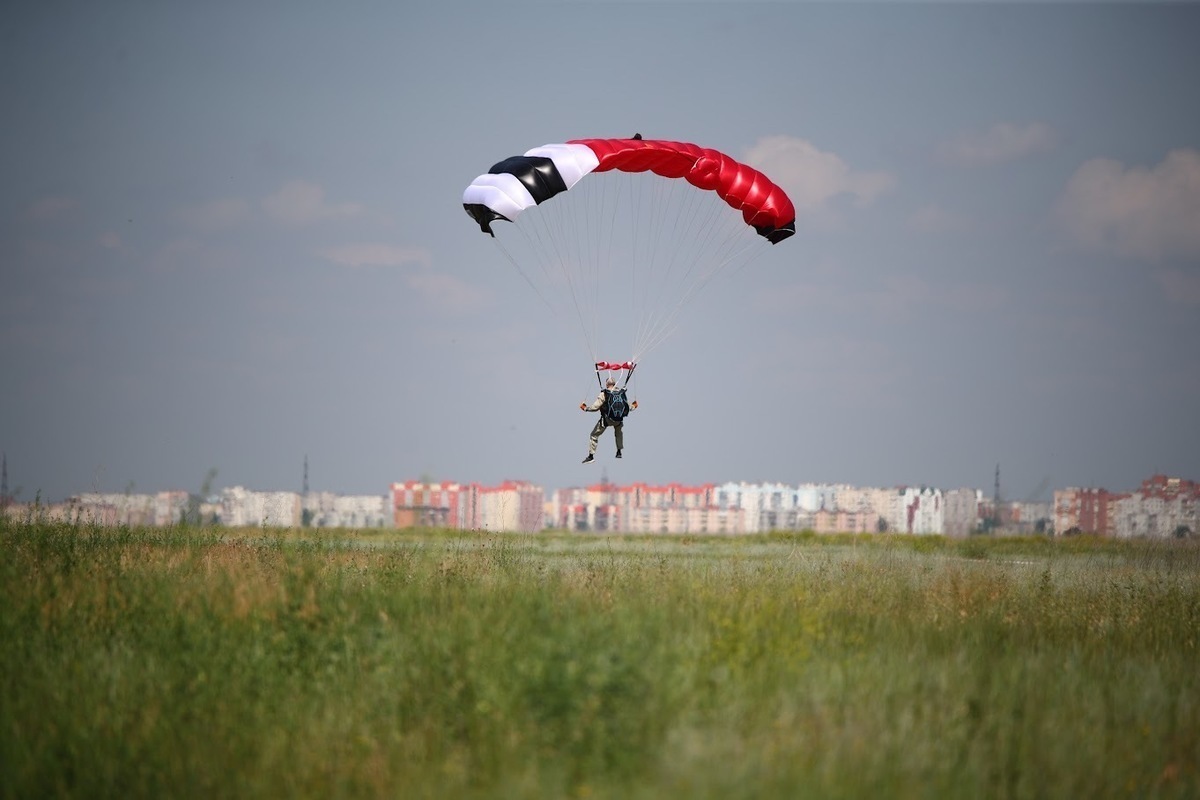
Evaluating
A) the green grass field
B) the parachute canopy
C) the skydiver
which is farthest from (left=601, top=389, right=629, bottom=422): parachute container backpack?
the green grass field

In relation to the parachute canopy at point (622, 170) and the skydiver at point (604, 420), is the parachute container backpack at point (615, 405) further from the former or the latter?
the parachute canopy at point (622, 170)

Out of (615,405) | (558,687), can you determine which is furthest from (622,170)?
(558,687)

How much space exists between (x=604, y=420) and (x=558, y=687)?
12698 millimetres

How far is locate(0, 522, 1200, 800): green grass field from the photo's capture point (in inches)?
304

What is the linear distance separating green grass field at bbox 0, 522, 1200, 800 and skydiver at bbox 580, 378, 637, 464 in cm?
662

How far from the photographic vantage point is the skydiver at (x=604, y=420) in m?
20.5

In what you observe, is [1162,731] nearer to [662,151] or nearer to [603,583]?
[603,583]

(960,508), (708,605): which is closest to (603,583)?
(708,605)

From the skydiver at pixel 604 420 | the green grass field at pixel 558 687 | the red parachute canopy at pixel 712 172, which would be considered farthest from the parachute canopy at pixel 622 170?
the green grass field at pixel 558 687

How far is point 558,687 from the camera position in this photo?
832 centimetres

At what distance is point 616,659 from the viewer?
28.2 feet

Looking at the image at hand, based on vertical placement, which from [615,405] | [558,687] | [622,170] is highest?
[622,170]

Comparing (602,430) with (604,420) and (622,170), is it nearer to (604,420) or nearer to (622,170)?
(604,420)

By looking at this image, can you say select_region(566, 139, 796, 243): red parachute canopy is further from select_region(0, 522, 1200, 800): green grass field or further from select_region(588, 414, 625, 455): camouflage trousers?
select_region(0, 522, 1200, 800): green grass field
